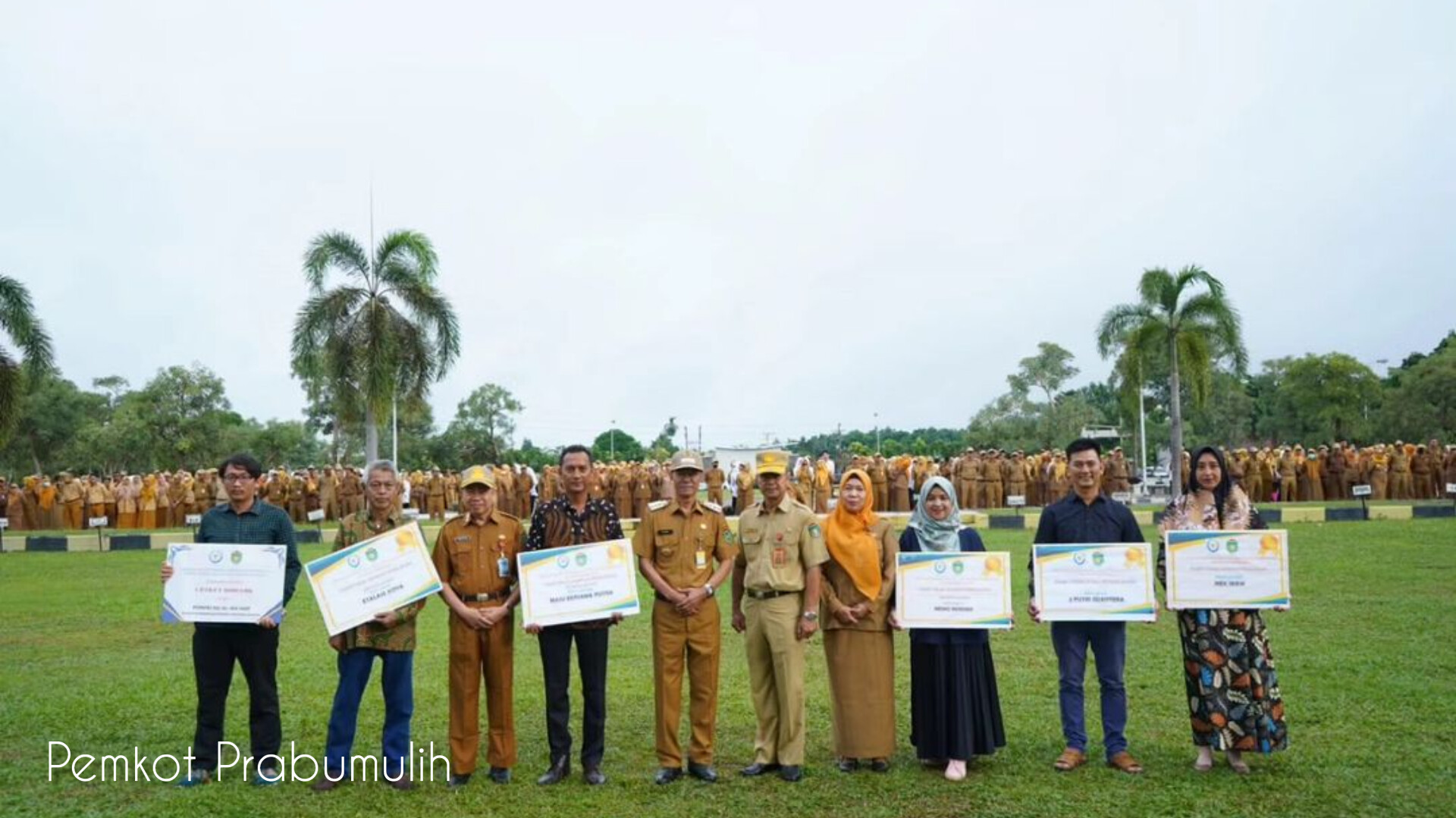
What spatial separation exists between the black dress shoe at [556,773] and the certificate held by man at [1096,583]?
295 centimetres

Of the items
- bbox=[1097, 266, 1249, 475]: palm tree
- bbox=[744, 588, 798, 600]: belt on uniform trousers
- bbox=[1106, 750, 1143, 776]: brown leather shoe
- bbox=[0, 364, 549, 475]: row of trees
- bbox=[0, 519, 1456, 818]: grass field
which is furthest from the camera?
bbox=[0, 364, 549, 475]: row of trees

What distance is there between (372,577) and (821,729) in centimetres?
321

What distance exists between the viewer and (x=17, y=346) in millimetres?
21562

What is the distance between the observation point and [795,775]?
239 inches

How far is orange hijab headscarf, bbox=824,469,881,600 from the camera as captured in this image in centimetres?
629

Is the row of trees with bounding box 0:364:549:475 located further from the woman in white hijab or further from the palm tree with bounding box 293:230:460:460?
the woman in white hijab

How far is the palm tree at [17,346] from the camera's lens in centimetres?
2142

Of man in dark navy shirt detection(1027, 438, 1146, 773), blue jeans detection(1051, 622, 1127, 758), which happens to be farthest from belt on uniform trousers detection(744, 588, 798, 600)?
blue jeans detection(1051, 622, 1127, 758)

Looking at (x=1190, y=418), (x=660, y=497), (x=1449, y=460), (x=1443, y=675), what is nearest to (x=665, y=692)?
(x=1443, y=675)

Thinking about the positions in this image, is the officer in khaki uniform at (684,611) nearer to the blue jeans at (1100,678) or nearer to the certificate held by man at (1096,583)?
the certificate held by man at (1096,583)

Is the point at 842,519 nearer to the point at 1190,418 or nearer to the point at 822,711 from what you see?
the point at 822,711

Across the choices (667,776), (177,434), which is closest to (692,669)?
(667,776)

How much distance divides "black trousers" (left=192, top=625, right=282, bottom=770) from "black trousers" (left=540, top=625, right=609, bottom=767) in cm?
166

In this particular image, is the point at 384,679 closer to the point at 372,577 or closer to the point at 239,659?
the point at 372,577
